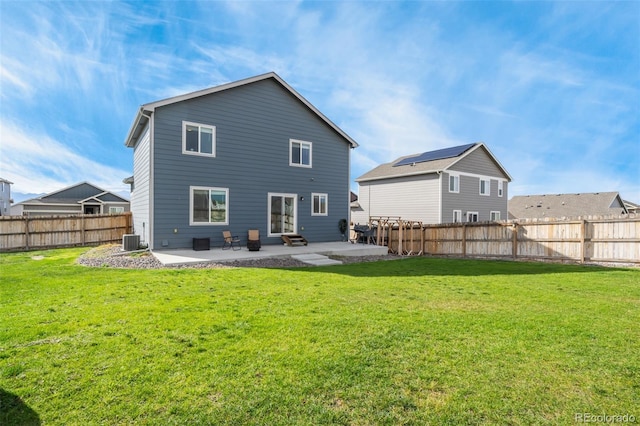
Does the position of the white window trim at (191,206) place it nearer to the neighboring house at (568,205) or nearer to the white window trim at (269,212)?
the white window trim at (269,212)

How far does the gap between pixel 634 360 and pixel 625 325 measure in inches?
53.8

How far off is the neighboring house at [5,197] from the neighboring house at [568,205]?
58.7m

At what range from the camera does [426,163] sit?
920 inches

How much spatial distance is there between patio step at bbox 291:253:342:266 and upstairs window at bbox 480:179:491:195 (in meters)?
18.1

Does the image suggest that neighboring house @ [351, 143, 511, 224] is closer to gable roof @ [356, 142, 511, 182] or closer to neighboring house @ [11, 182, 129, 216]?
gable roof @ [356, 142, 511, 182]

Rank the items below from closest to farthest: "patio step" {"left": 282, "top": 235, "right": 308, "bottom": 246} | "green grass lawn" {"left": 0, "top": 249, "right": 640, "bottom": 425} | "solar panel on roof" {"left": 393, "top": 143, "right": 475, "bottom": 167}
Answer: "green grass lawn" {"left": 0, "top": 249, "right": 640, "bottom": 425} < "patio step" {"left": 282, "top": 235, "right": 308, "bottom": 246} < "solar panel on roof" {"left": 393, "top": 143, "right": 475, "bottom": 167}

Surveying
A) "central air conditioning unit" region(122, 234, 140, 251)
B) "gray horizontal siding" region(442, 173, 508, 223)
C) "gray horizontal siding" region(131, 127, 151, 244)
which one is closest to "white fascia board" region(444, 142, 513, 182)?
"gray horizontal siding" region(442, 173, 508, 223)

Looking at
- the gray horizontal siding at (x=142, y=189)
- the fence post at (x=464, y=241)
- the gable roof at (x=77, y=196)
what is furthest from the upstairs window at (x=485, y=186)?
the gable roof at (x=77, y=196)

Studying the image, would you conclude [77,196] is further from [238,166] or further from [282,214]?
[282,214]

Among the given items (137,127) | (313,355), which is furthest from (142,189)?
(313,355)

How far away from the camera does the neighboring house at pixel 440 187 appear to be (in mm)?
21844

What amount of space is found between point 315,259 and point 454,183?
50.2ft

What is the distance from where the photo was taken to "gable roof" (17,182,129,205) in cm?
3469

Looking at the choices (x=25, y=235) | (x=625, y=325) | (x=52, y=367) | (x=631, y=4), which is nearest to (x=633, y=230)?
(x=631, y=4)
